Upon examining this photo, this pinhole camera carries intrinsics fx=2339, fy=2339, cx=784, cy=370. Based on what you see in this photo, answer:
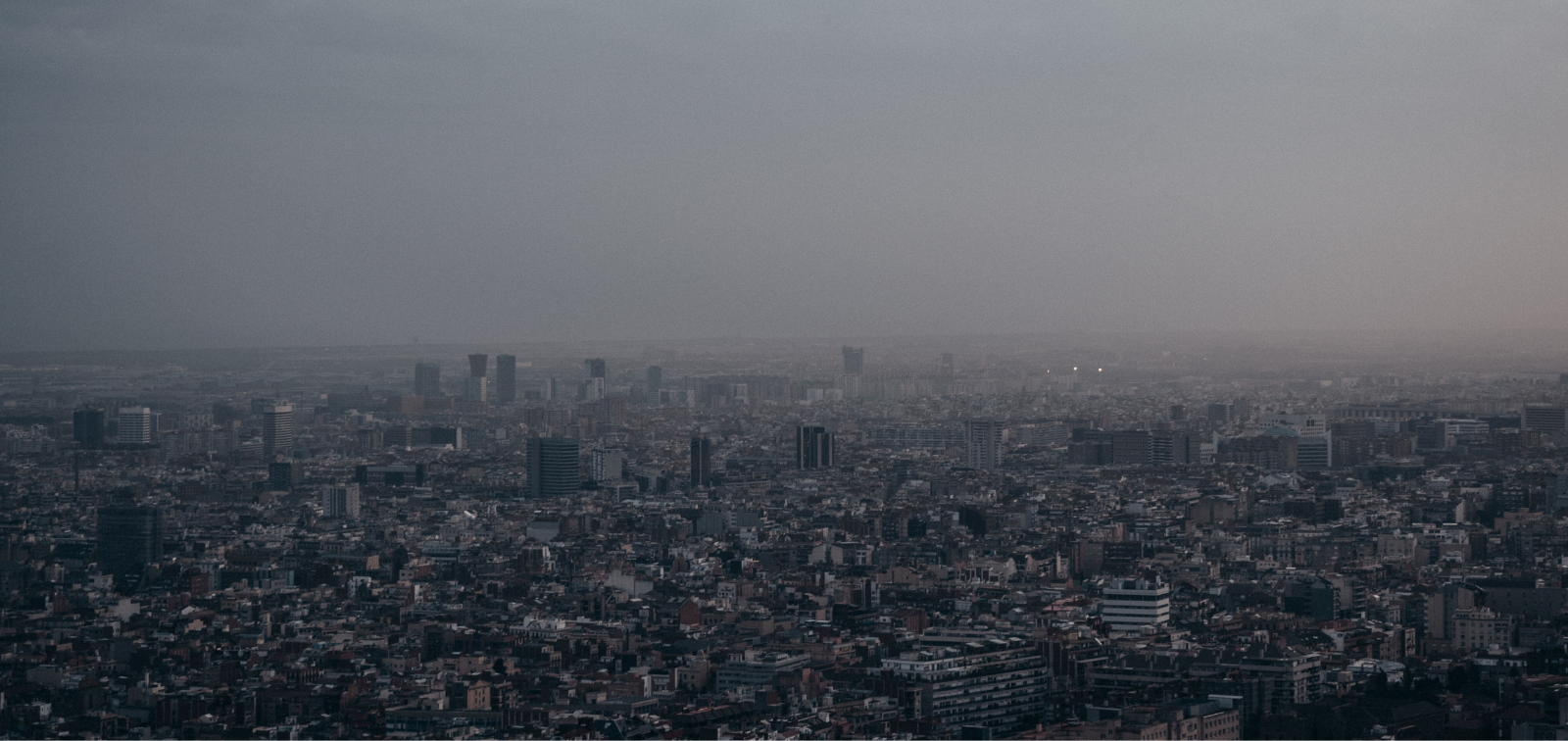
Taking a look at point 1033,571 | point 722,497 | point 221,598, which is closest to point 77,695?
point 221,598

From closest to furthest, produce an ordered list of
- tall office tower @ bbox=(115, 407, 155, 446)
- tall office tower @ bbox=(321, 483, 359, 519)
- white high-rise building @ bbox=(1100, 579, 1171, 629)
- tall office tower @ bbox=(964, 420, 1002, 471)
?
white high-rise building @ bbox=(1100, 579, 1171, 629) → tall office tower @ bbox=(321, 483, 359, 519) → tall office tower @ bbox=(115, 407, 155, 446) → tall office tower @ bbox=(964, 420, 1002, 471)

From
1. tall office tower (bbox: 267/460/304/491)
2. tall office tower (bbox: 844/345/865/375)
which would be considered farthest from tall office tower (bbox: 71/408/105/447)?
tall office tower (bbox: 844/345/865/375)

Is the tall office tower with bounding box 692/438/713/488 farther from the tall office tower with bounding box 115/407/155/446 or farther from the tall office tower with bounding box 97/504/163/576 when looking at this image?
the tall office tower with bounding box 97/504/163/576

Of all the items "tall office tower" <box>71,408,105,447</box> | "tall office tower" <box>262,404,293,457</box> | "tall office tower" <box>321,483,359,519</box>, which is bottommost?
"tall office tower" <box>321,483,359,519</box>

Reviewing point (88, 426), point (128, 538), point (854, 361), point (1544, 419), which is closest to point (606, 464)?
point (854, 361)

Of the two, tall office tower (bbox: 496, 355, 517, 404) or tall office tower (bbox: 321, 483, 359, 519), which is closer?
tall office tower (bbox: 321, 483, 359, 519)

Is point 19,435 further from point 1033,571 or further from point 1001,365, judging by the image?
point 1001,365

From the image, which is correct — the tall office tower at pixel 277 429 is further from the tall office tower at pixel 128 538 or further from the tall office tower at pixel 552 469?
the tall office tower at pixel 128 538

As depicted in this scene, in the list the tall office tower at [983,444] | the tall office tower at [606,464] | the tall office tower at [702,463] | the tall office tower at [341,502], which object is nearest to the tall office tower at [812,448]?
the tall office tower at [702,463]
